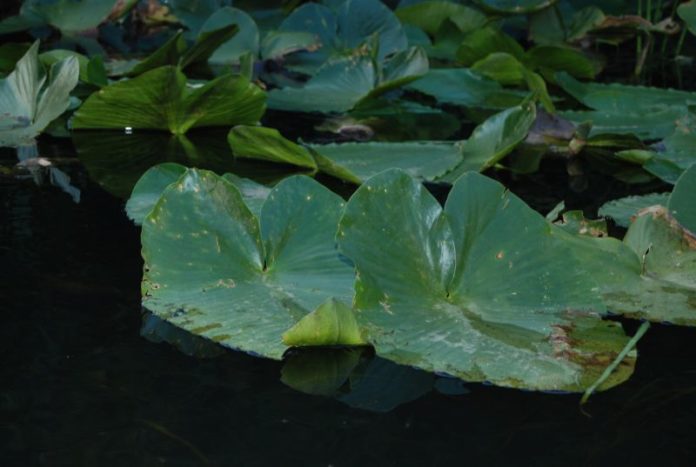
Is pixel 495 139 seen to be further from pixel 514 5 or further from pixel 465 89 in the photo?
pixel 514 5

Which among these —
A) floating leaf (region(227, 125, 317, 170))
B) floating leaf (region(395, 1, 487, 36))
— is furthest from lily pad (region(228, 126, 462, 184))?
floating leaf (region(395, 1, 487, 36))

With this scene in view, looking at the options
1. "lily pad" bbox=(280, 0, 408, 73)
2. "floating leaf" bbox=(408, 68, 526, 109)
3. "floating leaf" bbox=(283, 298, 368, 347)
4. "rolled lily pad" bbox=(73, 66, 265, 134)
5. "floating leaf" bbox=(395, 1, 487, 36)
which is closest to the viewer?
"floating leaf" bbox=(283, 298, 368, 347)

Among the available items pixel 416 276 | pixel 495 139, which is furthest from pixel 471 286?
pixel 495 139

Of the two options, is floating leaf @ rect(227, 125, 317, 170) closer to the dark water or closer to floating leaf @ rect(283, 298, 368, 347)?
the dark water

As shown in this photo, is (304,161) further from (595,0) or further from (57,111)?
(595,0)

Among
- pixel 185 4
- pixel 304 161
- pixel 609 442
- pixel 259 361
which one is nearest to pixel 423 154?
pixel 304 161

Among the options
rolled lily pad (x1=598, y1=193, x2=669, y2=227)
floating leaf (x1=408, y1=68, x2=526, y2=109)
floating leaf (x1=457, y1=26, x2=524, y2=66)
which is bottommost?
floating leaf (x1=408, y1=68, x2=526, y2=109)
